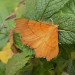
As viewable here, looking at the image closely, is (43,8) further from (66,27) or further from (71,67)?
(71,67)

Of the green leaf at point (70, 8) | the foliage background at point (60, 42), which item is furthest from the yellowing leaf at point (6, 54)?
the green leaf at point (70, 8)

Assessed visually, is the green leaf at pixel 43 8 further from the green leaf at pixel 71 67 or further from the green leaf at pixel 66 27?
the green leaf at pixel 71 67

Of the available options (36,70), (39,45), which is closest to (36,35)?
(39,45)

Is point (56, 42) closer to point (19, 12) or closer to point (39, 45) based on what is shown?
point (39, 45)

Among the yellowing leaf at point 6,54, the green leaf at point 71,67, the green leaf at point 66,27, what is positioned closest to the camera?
the green leaf at point 66,27

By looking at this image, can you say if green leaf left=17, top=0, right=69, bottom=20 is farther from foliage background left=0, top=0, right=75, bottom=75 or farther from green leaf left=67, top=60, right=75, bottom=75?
green leaf left=67, top=60, right=75, bottom=75

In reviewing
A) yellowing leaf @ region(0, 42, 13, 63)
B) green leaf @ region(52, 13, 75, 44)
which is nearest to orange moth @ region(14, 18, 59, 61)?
green leaf @ region(52, 13, 75, 44)
